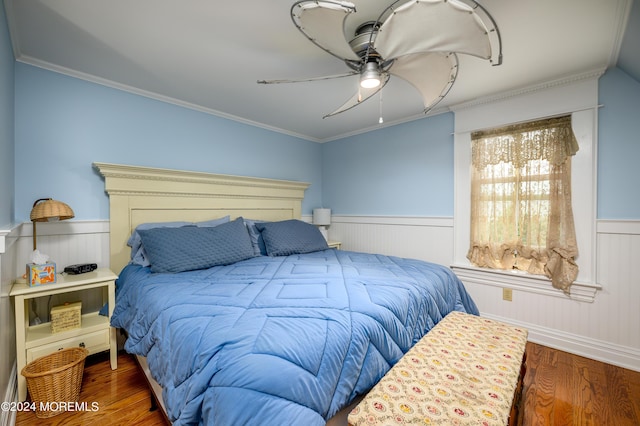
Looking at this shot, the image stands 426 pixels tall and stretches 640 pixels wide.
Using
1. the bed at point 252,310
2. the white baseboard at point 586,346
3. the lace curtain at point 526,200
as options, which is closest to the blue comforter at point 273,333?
the bed at point 252,310

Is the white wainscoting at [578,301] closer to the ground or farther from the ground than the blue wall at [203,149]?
closer to the ground

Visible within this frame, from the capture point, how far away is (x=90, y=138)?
7.41 feet

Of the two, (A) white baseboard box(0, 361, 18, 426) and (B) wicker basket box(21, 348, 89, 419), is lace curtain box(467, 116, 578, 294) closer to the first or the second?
(B) wicker basket box(21, 348, 89, 419)

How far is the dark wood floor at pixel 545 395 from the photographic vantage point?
5.07 feet

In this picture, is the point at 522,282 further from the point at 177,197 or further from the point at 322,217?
the point at 177,197

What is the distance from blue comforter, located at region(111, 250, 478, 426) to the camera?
2.79ft

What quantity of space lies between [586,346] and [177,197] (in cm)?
385

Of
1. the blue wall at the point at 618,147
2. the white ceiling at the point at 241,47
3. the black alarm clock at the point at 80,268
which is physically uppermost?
the white ceiling at the point at 241,47

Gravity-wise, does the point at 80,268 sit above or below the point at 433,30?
below

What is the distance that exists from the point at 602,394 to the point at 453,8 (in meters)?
2.50

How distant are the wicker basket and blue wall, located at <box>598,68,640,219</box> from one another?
3.88m

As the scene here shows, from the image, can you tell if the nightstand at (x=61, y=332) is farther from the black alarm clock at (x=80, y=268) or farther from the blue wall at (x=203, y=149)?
the blue wall at (x=203, y=149)

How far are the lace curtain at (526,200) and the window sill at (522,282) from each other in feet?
0.20

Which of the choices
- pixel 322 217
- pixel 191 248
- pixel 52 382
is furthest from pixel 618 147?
pixel 52 382
